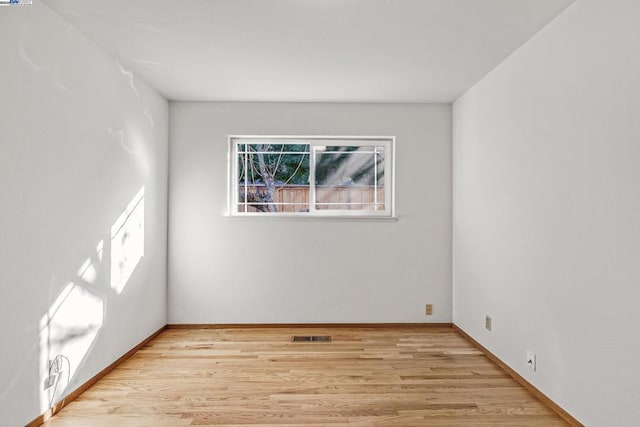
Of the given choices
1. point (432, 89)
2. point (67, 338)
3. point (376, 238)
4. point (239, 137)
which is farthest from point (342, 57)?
point (67, 338)

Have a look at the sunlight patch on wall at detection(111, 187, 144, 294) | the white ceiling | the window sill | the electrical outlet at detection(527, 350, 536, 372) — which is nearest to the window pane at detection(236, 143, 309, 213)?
the window sill

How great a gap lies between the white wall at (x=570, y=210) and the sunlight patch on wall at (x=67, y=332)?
117 inches

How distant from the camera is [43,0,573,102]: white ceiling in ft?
7.48

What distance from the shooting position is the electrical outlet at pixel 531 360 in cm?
261

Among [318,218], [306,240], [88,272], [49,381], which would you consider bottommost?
[49,381]

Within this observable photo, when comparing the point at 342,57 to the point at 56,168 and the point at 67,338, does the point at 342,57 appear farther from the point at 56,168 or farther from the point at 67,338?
the point at 67,338

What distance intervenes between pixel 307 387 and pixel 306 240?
5.55 feet

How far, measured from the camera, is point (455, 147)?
13.5 feet

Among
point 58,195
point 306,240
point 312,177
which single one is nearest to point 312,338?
point 306,240

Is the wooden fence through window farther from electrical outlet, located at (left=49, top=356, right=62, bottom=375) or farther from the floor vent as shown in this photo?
electrical outlet, located at (left=49, top=356, right=62, bottom=375)

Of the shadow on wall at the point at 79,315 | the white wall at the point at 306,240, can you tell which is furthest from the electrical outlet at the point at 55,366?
the white wall at the point at 306,240

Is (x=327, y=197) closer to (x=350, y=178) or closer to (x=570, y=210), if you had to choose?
(x=350, y=178)

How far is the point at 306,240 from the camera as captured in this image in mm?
4141

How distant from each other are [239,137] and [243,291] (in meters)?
1.62
